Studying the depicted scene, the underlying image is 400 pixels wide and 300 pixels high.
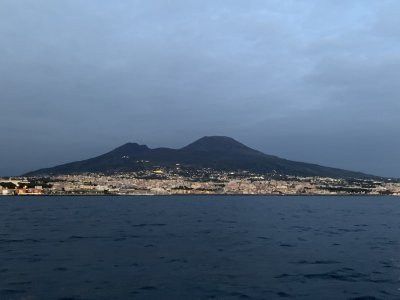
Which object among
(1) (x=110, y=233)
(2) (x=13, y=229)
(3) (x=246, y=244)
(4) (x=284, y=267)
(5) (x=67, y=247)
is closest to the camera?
(4) (x=284, y=267)

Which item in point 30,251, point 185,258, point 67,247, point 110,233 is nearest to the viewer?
point 185,258

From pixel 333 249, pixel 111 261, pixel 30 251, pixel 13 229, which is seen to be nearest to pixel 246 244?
pixel 333 249

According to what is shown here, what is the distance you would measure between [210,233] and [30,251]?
2366 centimetres

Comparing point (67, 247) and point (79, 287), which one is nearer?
point (79, 287)

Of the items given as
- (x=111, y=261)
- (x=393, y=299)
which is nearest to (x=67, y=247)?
(x=111, y=261)

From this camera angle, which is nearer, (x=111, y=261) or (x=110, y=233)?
(x=111, y=261)

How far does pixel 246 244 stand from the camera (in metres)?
48.3

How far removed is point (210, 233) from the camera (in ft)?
194

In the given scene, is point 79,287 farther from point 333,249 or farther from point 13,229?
point 13,229

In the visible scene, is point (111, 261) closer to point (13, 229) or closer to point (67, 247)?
point (67, 247)

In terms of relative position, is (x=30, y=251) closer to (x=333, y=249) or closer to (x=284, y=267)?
(x=284, y=267)

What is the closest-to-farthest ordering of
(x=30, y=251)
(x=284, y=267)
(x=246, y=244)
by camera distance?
(x=284, y=267), (x=30, y=251), (x=246, y=244)

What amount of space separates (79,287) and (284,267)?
1513 centimetres

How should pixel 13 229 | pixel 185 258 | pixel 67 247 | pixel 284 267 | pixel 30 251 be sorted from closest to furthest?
pixel 284 267 < pixel 185 258 < pixel 30 251 < pixel 67 247 < pixel 13 229
